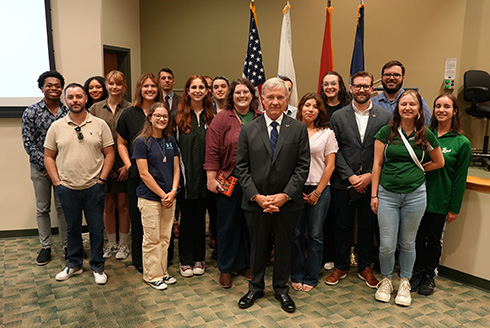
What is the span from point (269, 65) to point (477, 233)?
4.25 metres

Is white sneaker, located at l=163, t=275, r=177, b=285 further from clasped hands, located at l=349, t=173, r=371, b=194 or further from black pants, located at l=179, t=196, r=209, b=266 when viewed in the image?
clasped hands, located at l=349, t=173, r=371, b=194

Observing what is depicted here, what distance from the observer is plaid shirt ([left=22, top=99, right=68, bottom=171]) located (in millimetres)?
3443

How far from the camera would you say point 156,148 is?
301 centimetres

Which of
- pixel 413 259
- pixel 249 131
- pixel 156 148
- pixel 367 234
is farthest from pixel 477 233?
pixel 156 148

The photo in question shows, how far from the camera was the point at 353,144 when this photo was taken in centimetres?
304

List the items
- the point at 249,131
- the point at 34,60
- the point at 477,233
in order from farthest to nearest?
1. the point at 34,60
2. the point at 477,233
3. the point at 249,131

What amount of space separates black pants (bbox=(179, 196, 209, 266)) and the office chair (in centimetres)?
367

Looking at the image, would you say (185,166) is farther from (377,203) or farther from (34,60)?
(34,60)

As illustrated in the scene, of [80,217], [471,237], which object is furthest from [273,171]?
[471,237]

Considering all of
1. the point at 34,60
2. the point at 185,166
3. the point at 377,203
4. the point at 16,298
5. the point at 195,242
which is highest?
the point at 34,60

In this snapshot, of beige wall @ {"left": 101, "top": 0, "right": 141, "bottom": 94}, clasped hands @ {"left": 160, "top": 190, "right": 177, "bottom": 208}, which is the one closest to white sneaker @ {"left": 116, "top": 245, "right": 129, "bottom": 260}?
clasped hands @ {"left": 160, "top": 190, "right": 177, "bottom": 208}

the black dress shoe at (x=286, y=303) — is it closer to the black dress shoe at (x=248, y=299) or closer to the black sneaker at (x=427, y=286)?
the black dress shoe at (x=248, y=299)

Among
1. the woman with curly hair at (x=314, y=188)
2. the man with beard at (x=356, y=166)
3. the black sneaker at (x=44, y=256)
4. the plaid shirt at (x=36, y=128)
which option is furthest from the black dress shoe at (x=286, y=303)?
the plaid shirt at (x=36, y=128)

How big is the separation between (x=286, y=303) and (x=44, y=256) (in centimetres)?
225
